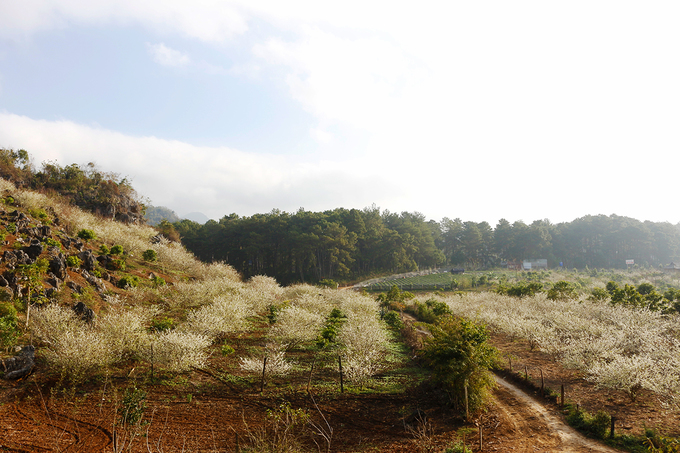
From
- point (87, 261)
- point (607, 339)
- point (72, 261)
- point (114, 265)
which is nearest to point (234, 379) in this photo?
point (72, 261)

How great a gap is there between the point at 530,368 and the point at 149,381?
20.7 metres

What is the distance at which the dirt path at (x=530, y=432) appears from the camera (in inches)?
423

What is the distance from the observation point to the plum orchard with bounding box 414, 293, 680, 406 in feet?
42.0

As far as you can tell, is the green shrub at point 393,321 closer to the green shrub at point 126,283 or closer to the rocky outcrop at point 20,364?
the green shrub at point 126,283

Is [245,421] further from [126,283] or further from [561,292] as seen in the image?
[561,292]

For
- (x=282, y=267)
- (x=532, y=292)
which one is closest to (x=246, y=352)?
(x=532, y=292)

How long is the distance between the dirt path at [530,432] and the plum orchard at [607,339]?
302cm

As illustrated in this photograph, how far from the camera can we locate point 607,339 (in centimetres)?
1702

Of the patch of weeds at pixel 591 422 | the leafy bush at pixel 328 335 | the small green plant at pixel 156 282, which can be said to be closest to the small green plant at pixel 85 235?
the small green plant at pixel 156 282

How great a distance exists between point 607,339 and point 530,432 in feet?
30.1

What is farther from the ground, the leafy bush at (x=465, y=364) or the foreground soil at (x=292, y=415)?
the leafy bush at (x=465, y=364)

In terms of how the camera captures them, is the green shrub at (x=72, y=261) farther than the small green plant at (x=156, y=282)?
No

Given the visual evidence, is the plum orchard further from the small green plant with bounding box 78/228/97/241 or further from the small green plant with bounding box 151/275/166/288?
the small green plant with bounding box 78/228/97/241

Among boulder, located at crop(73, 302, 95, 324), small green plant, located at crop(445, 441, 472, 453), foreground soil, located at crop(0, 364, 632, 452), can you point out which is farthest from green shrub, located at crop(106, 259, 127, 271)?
small green plant, located at crop(445, 441, 472, 453)
